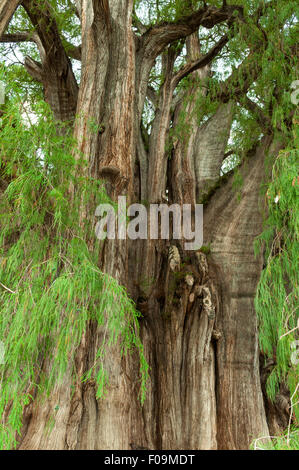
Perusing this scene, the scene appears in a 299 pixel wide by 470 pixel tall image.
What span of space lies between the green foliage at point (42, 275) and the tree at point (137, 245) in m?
0.01

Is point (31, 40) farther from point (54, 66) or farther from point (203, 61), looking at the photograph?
point (203, 61)

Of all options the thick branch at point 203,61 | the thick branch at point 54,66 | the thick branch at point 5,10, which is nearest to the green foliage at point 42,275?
the thick branch at point 5,10

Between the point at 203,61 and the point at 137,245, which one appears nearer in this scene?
the point at 137,245

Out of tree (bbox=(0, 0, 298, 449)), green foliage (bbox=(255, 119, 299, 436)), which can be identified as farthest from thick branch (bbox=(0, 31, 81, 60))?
green foliage (bbox=(255, 119, 299, 436))

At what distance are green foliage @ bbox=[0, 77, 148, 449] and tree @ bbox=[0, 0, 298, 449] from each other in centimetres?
1

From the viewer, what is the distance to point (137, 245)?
3686 mm

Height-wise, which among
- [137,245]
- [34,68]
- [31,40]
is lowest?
[137,245]

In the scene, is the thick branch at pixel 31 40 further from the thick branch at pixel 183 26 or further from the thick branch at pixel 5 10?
the thick branch at pixel 5 10

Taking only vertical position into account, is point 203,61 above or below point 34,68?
above

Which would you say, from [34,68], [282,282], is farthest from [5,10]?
[282,282]

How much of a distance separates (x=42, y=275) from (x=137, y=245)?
1.54 m

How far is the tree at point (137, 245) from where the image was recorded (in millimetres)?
2141

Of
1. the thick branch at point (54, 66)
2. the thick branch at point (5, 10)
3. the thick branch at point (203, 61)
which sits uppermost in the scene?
the thick branch at point (203, 61)

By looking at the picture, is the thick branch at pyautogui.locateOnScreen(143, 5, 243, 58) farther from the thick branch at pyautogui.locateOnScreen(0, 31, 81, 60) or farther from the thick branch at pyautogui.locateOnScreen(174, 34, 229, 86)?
the thick branch at pyautogui.locateOnScreen(0, 31, 81, 60)
